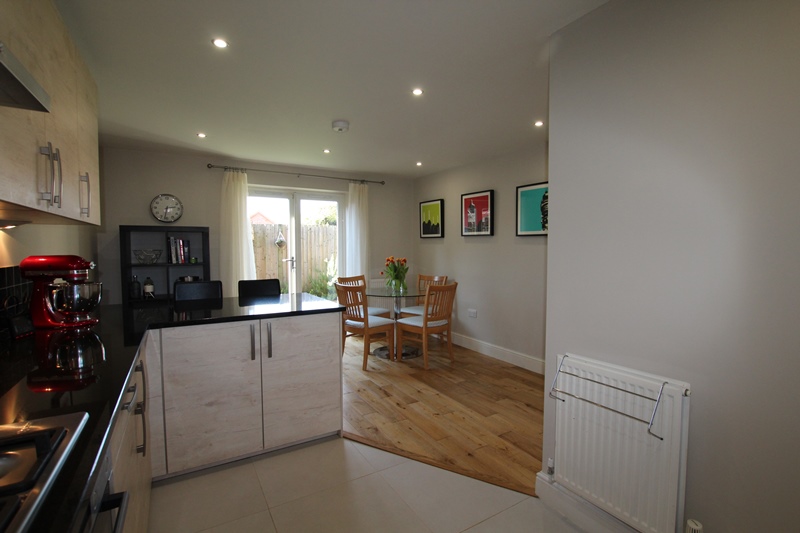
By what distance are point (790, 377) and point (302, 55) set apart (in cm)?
253

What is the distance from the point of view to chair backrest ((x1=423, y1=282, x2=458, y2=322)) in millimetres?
4047

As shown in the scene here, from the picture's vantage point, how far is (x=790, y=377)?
1198mm

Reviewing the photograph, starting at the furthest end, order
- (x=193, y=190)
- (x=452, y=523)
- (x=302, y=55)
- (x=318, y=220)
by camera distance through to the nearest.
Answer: (x=318, y=220) → (x=193, y=190) → (x=302, y=55) → (x=452, y=523)

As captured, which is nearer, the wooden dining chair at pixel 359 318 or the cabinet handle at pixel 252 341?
the cabinet handle at pixel 252 341

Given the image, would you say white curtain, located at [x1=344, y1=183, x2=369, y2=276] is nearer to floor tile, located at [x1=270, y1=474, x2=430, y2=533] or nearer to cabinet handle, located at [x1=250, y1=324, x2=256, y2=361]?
cabinet handle, located at [x1=250, y1=324, x2=256, y2=361]

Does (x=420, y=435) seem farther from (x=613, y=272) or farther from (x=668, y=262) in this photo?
(x=668, y=262)

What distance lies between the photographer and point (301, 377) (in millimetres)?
2371

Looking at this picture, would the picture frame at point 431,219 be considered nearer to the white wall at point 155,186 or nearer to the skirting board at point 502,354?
the white wall at point 155,186

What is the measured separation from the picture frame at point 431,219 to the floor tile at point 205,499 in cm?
387

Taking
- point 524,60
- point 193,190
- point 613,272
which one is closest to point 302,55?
point 524,60

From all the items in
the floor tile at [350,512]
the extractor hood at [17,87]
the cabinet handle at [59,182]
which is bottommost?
the floor tile at [350,512]

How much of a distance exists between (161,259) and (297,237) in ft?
5.36

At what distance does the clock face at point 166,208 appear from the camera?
4.14 metres

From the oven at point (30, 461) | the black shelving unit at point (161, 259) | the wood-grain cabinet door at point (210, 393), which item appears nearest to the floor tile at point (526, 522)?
the wood-grain cabinet door at point (210, 393)
